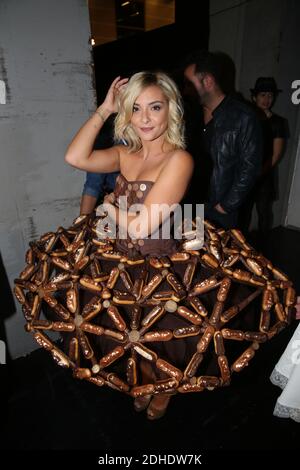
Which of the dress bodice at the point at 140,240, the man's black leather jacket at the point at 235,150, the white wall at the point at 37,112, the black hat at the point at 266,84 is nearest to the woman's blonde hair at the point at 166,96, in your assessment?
the dress bodice at the point at 140,240

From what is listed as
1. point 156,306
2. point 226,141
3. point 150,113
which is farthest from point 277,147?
point 156,306

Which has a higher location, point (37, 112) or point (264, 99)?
point (264, 99)

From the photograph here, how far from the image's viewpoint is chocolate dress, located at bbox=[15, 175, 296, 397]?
48.5 inches

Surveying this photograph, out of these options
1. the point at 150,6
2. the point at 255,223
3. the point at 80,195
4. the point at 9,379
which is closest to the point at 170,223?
the point at 80,195

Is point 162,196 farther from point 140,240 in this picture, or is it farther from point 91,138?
point 91,138

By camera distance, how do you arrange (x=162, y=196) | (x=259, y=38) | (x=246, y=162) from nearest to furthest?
1. (x=162, y=196)
2. (x=246, y=162)
3. (x=259, y=38)

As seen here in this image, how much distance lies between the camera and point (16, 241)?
246 cm

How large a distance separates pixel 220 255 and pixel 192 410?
54.8 inches

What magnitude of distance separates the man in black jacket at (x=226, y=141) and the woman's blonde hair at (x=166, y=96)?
4.68 feet

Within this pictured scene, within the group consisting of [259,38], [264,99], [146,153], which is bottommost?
[146,153]

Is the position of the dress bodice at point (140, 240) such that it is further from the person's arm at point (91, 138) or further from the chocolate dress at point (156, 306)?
the person's arm at point (91, 138)

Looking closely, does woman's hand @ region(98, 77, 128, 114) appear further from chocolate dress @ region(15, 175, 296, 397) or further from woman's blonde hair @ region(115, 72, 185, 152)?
chocolate dress @ region(15, 175, 296, 397)

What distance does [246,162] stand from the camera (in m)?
3.01

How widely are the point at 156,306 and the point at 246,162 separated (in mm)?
2210
